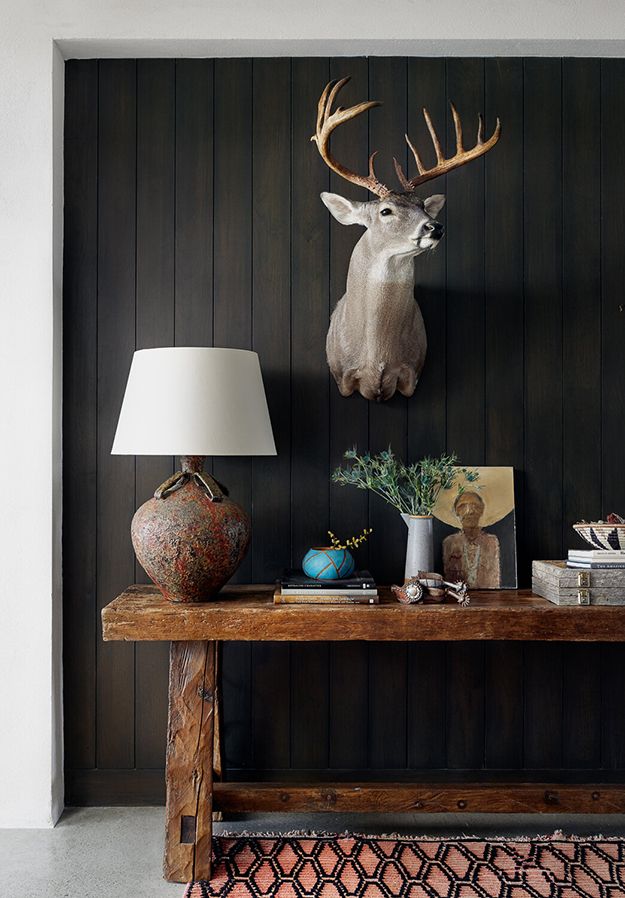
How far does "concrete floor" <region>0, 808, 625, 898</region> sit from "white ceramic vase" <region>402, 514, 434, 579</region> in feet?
2.87

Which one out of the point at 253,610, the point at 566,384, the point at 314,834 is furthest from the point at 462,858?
the point at 566,384

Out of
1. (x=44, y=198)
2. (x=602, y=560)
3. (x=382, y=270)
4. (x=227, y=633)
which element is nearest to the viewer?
(x=227, y=633)

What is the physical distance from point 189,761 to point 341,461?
1.10m

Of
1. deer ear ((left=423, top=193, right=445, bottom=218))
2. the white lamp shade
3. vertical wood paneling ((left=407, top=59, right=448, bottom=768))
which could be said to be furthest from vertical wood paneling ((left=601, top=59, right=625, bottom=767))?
the white lamp shade

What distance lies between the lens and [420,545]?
2.45m

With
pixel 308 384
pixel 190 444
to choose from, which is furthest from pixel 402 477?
pixel 190 444

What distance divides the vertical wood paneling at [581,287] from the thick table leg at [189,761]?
1370mm

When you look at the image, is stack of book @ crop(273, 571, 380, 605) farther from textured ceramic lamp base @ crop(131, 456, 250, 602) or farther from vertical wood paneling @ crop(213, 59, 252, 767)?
vertical wood paneling @ crop(213, 59, 252, 767)

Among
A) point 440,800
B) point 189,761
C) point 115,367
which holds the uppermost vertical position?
point 115,367

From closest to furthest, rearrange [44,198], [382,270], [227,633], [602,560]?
1. [227,633]
2. [602,560]
3. [382,270]
4. [44,198]

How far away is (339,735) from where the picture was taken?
272 cm

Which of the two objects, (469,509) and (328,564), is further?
(469,509)

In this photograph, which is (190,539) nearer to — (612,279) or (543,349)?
(543,349)

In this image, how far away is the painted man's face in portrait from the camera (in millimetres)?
2656
